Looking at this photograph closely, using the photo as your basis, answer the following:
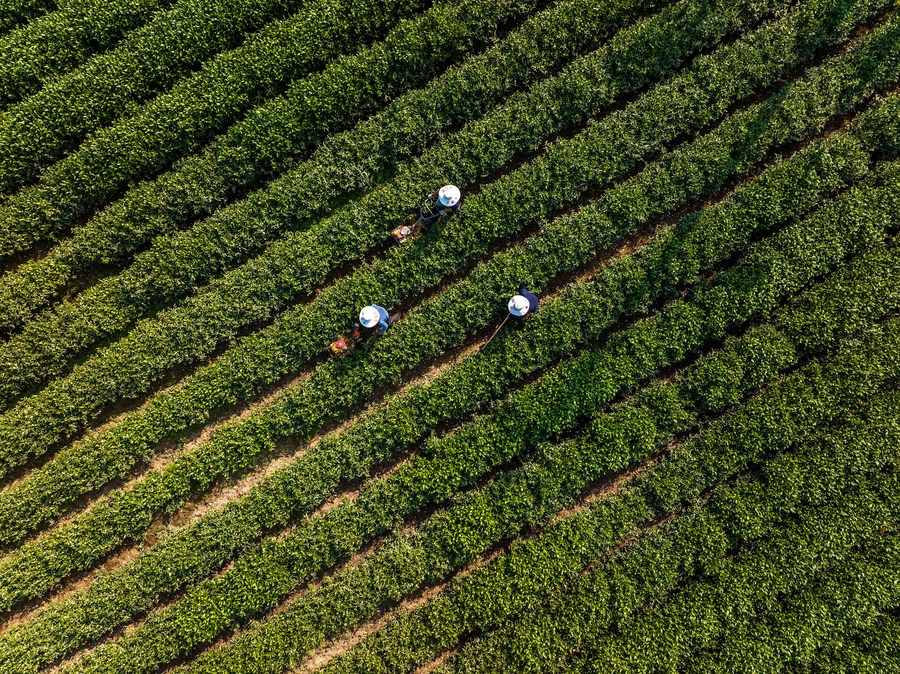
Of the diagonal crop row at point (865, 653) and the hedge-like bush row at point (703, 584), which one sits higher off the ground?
the hedge-like bush row at point (703, 584)

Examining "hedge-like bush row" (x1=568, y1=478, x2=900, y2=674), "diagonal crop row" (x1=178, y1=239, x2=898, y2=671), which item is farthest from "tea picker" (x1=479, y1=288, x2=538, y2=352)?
"hedge-like bush row" (x1=568, y1=478, x2=900, y2=674)

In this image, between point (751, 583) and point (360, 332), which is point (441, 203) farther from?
point (751, 583)

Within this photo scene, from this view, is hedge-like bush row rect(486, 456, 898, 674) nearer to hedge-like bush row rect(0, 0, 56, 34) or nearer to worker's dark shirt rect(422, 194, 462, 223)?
worker's dark shirt rect(422, 194, 462, 223)

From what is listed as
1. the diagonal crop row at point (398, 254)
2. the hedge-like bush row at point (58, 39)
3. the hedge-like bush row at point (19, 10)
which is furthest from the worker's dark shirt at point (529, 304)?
the hedge-like bush row at point (19, 10)

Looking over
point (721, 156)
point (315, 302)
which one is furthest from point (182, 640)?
point (721, 156)

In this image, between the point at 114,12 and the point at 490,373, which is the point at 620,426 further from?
the point at 114,12

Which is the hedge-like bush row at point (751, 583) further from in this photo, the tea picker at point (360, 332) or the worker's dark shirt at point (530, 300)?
the tea picker at point (360, 332)

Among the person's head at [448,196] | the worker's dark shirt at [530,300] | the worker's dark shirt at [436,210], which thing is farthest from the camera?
the worker's dark shirt at [436,210]
